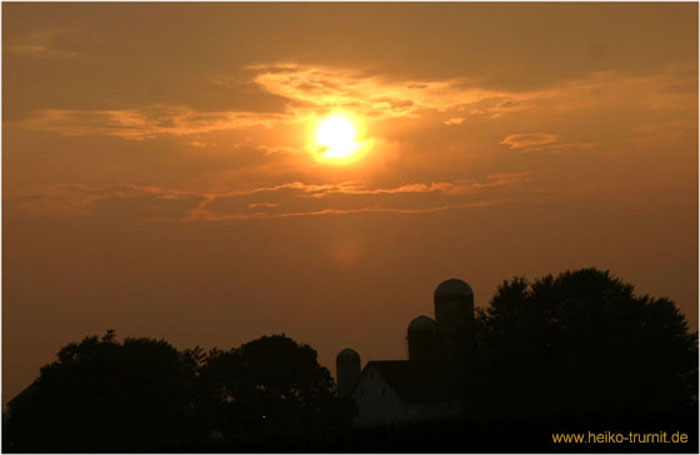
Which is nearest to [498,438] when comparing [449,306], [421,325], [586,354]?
[586,354]

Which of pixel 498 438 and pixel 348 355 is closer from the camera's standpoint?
pixel 498 438

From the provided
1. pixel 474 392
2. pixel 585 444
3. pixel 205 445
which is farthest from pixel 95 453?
pixel 585 444

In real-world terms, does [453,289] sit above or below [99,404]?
above

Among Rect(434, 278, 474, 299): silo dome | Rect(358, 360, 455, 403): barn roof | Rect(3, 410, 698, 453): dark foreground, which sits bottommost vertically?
Rect(3, 410, 698, 453): dark foreground

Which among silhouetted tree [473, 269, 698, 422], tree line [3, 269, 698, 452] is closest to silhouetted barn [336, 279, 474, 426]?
tree line [3, 269, 698, 452]

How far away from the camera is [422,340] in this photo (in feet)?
372

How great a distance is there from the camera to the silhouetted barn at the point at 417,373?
102m

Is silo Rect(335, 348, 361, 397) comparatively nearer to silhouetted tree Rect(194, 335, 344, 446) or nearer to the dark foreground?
silhouetted tree Rect(194, 335, 344, 446)

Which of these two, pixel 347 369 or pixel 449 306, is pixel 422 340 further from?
pixel 347 369

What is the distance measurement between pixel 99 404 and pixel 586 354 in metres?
30.9

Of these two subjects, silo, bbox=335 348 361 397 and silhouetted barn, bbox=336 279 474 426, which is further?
silo, bbox=335 348 361 397

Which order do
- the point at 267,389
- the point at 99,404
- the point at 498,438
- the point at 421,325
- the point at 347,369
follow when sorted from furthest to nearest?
the point at 347,369 < the point at 421,325 < the point at 267,389 < the point at 99,404 < the point at 498,438

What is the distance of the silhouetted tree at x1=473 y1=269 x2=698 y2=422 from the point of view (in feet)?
235

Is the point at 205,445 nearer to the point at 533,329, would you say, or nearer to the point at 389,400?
the point at 533,329
